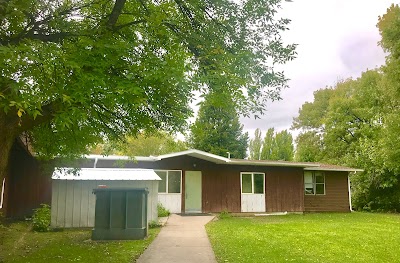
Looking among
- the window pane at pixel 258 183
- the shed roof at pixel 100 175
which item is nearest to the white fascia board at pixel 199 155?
the window pane at pixel 258 183

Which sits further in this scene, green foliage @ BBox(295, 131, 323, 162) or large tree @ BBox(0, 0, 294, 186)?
green foliage @ BBox(295, 131, 323, 162)

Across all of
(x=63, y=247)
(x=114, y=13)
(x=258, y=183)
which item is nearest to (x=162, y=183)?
(x=258, y=183)

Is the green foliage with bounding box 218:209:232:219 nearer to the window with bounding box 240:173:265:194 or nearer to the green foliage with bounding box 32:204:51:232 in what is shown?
the window with bounding box 240:173:265:194

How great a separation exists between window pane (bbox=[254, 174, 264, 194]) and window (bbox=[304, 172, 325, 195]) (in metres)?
3.39

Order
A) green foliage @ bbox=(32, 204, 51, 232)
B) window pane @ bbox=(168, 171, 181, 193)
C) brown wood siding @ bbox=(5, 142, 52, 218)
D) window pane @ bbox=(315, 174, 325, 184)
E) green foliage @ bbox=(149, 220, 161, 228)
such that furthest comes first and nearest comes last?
window pane @ bbox=(315, 174, 325, 184), window pane @ bbox=(168, 171, 181, 193), brown wood siding @ bbox=(5, 142, 52, 218), green foliage @ bbox=(149, 220, 161, 228), green foliage @ bbox=(32, 204, 51, 232)

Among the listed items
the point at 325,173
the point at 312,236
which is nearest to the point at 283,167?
the point at 325,173

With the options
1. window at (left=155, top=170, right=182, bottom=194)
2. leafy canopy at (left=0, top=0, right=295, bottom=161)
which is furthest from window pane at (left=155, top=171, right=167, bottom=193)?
leafy canopy at (left=0, top=0, right=295, bottom=161)

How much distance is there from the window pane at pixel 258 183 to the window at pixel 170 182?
13.8 ft

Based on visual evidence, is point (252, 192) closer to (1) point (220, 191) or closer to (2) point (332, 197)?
(1) point (220, 191)

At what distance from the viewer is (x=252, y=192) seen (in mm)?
19234

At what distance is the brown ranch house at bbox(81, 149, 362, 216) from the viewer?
1780 centimetres

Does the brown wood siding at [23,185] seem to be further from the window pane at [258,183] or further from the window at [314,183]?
the window at [314,183]

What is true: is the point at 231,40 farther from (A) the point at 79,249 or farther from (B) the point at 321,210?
(B) the point at 321,210

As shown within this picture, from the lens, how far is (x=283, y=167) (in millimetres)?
19922
